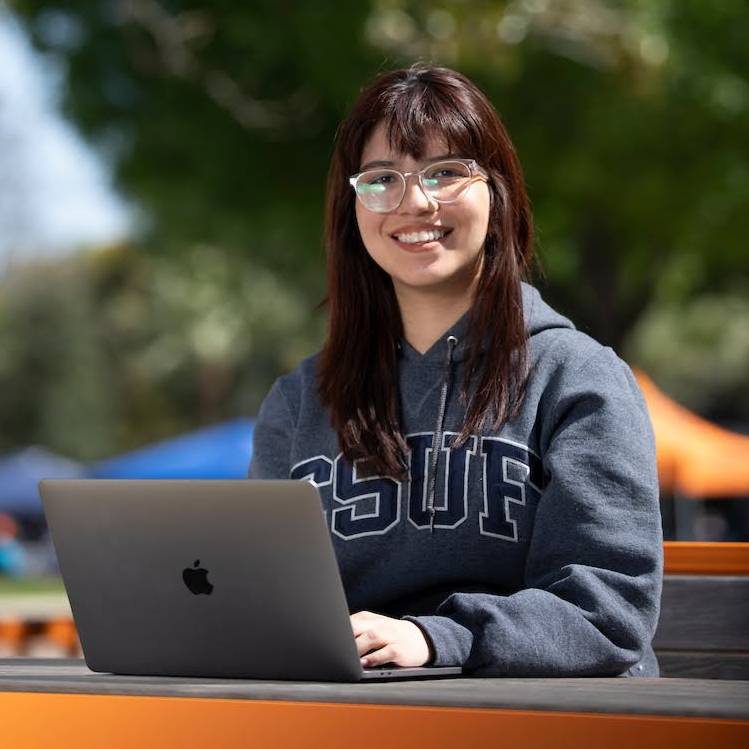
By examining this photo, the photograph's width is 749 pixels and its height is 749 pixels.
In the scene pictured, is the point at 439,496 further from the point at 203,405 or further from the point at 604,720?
the point at 203,405

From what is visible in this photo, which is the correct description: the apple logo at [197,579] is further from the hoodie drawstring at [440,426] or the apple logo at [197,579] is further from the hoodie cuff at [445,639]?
the hoodie drawstring at [440,426]

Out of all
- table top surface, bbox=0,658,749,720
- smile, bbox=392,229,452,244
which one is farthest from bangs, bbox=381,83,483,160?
table top surface, bbox=0,658,749,720

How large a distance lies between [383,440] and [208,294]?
23.6 m

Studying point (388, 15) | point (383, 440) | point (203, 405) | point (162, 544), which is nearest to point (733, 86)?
point (388, 15)

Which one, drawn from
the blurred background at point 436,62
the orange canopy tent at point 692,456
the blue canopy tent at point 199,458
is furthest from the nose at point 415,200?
the orange canopy tent at point 692,456

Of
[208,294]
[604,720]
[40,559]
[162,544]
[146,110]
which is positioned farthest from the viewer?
[40,559]

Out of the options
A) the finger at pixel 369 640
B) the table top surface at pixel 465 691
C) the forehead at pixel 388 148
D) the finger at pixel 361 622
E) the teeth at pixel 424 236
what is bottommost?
the finger at pixel 369 640

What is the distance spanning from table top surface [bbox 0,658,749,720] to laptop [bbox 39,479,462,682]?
5 cm

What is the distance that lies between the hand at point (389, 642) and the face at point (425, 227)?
31.6 inches

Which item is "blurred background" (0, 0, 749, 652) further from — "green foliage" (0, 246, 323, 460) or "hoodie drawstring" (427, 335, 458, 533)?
"green foliage" (0, 246, 323, 460)

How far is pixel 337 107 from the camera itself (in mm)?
12000

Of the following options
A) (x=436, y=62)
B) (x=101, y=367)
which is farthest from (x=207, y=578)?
(x=101, y=367)

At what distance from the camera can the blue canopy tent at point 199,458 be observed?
1652cm

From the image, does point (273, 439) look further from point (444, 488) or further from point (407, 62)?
point (407, 62)
